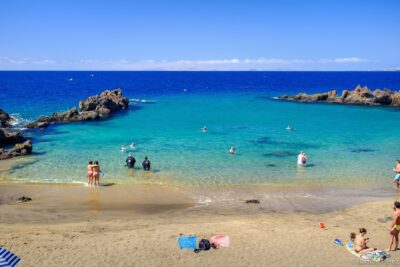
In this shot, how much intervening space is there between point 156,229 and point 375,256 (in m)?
8.39

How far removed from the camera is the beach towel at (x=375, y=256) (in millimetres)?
13695

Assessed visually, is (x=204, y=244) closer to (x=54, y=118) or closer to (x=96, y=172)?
(x=96, y=172)

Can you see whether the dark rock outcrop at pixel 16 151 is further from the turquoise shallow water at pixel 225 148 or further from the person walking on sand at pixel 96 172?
the person walking on sand at pixel 96 172

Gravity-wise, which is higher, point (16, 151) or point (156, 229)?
point (16, 151)

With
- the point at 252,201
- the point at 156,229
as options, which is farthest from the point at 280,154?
the point at 156,229

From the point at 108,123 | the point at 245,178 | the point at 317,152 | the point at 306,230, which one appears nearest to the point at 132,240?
the point at 306,230

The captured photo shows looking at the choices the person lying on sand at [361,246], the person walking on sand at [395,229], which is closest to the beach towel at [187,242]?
the person lying on sand at [361,246]

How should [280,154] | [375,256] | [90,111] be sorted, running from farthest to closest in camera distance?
1. [90,111]
2. [280,154]
3. [375,256]

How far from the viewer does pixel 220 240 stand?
15.3 meters

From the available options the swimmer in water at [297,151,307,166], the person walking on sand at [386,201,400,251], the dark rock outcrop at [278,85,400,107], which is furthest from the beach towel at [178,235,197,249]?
the dark rock outcrop at [278,85,400,107]

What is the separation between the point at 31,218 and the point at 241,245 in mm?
9772

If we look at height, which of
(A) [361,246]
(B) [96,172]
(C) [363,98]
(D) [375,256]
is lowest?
(D) [375,256]

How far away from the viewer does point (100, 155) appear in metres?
32.2

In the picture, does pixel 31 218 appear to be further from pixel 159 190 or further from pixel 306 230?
pixel 306 230
